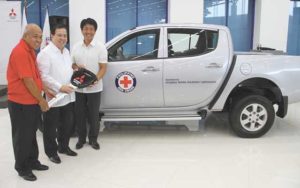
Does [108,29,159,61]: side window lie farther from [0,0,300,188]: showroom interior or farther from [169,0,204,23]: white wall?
[169,0,204,23]: white wall

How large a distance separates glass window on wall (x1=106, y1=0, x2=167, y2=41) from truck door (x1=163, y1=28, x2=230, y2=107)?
6.96m

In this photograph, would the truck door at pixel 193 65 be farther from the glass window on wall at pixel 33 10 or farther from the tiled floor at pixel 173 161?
the glass window on wall at pixel 33 10

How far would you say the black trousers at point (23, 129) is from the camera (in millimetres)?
3146

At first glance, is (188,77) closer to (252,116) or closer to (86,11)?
(252,116)

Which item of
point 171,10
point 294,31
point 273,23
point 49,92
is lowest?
point 49,92

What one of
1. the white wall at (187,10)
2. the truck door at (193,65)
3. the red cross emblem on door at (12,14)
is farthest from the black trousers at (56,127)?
the white wall at (187,10)

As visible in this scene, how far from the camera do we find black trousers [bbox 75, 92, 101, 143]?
4.16m

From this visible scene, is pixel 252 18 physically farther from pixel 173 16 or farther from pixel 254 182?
pixel 254 182

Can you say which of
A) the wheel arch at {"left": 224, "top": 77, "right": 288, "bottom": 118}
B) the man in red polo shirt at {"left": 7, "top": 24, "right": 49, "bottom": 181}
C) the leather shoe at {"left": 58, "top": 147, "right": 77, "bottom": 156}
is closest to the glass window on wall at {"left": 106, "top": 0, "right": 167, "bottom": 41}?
the wheel arch at {"left": 224, "top": 77, "right": 288, "bottom": 118}

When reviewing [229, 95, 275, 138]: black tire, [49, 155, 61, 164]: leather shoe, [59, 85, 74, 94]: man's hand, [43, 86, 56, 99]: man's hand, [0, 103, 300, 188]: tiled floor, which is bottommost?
[0, 103, 300, 188]: tiled floor

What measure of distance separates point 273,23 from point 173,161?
7.58 meters

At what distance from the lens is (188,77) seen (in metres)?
4.54

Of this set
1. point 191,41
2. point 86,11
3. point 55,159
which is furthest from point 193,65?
point 86,11

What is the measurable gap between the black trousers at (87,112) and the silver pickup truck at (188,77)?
347 millimetres
